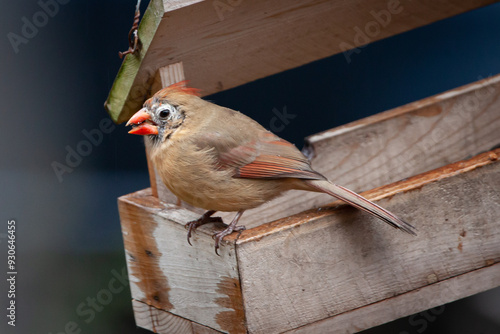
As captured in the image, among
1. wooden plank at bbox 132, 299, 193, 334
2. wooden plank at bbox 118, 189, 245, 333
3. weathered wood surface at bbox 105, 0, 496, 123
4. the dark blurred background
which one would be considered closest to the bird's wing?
wooden plank at bbox 118, 189, 245, 333

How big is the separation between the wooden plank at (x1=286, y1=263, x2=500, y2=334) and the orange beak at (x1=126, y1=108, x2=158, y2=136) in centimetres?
94

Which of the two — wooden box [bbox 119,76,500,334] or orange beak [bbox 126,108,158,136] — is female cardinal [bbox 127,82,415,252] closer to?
orange beak [bbox 126,108,158,136]

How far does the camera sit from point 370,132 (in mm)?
3631

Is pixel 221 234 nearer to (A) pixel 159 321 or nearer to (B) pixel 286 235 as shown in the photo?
(B) pixel 286 235

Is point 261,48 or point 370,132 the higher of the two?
point 261,48

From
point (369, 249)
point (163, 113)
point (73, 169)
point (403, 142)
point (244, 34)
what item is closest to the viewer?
point (369, 249)

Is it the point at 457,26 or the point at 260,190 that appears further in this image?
the point at 457,26

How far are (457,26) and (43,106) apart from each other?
282 cm

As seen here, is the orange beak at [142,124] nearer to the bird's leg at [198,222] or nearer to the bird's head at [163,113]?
the bird's head at [163,113]

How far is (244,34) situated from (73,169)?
1.93m

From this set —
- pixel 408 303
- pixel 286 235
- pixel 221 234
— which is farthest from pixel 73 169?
pixel 408 303

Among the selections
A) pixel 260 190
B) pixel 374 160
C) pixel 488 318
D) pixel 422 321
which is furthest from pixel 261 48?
pixel 488 318

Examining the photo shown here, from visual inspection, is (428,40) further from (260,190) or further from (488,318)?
(260,190)

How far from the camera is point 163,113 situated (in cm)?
281
